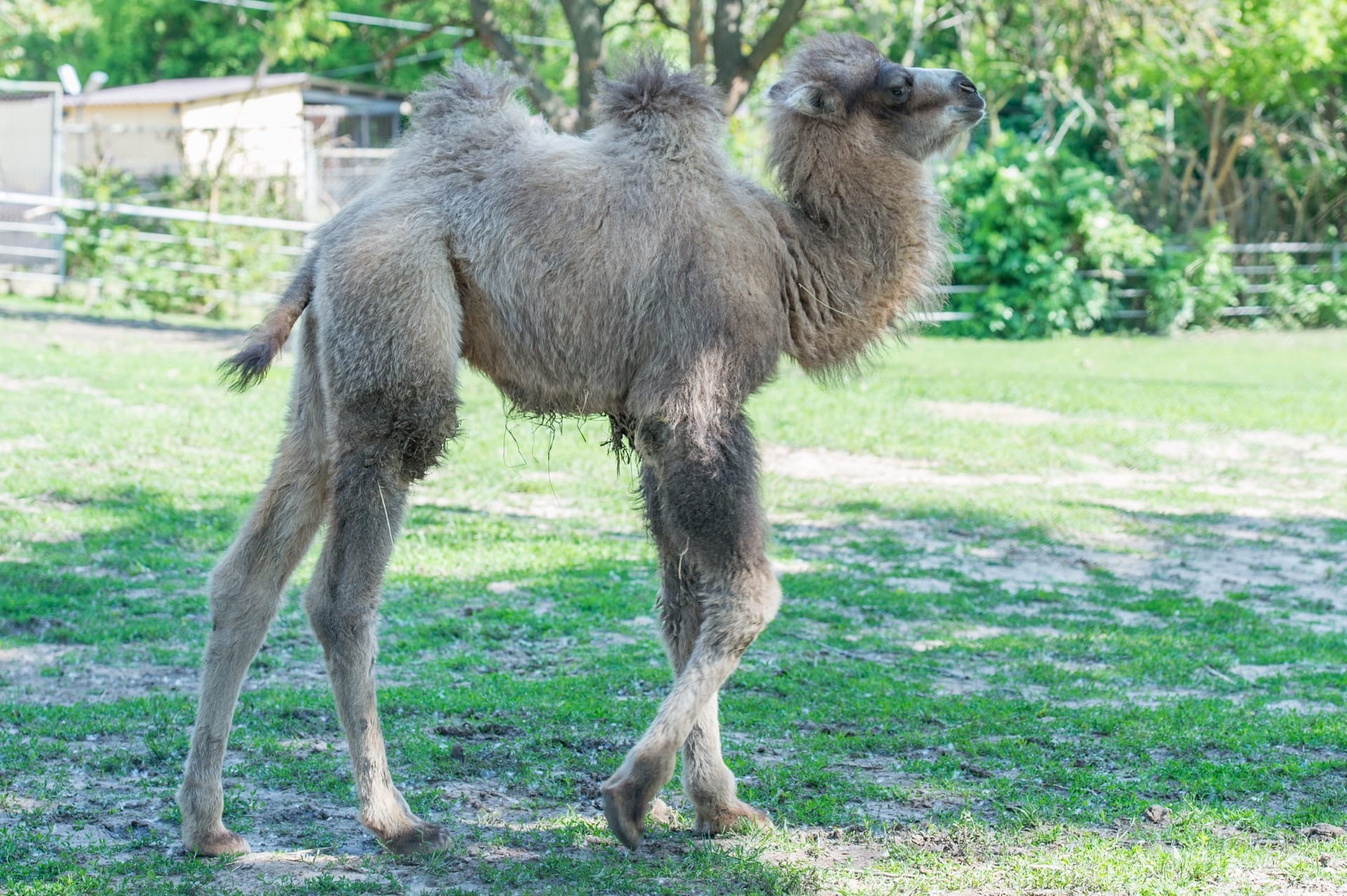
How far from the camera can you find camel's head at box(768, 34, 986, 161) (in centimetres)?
412

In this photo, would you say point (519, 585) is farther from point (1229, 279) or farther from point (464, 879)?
point (1229, 279)

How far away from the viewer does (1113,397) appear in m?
14.5

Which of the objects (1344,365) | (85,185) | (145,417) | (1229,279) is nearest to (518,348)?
(145,417)

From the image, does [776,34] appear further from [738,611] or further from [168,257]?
[738,611]

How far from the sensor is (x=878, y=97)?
163 inches

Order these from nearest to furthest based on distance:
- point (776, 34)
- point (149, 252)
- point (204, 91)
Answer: point (776, 34), point (149, 252), point (204, 91)

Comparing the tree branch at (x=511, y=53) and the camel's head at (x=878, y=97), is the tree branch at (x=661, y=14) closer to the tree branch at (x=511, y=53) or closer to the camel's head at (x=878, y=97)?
the tree branch at (x=511, y=53)

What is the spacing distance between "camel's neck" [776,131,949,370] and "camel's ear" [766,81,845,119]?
118 mm

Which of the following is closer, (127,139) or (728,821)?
(728,821)

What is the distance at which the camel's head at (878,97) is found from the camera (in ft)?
13.5

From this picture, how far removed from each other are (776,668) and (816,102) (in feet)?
9.39

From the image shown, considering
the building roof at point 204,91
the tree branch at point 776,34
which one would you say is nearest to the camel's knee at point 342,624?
the tree branch at point 776,34

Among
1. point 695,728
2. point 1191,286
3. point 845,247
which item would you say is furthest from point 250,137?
point 695,728

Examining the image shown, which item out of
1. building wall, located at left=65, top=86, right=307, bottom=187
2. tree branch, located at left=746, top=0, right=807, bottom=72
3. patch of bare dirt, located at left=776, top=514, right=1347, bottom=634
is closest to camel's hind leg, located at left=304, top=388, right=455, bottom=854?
patch of bare dirt, located at left=776, top=514, right=1347, bottom=634
